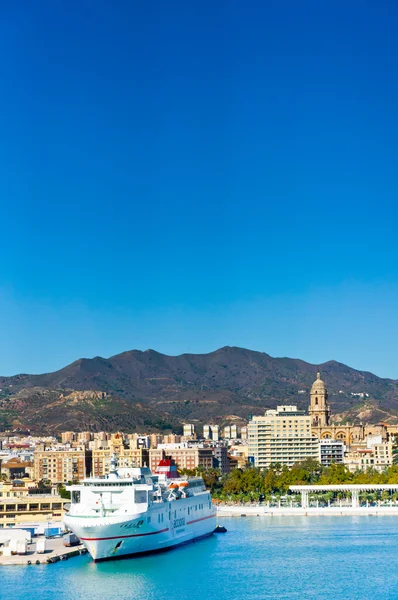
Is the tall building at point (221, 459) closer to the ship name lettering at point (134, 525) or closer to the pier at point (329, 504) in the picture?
the pier at point (329, 504)

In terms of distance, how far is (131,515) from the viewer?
5038cm

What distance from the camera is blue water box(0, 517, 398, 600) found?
140ft

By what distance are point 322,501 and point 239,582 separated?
41.5m

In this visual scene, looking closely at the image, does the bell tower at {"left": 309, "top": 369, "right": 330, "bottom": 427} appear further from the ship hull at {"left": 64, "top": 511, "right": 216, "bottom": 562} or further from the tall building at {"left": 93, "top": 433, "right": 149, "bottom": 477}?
the ship hull at {"left": 64, "top": 511, "right": 216, "bottom": 562}

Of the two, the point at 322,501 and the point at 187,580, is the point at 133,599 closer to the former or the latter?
the point at 187,580

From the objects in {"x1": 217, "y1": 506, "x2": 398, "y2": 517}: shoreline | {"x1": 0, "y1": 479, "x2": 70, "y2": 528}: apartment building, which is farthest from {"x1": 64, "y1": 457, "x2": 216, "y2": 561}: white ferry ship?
{"x1": 217, "y1": 506, "x2": 398, "y2": 517}: shoreline

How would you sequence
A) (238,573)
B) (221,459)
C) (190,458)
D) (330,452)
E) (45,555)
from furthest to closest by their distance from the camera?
1. (221,459)
2. (190,458)
3. (330,452)
4. (45,555)
5. (238,573)

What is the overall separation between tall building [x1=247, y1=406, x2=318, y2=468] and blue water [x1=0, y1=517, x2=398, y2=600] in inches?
2486

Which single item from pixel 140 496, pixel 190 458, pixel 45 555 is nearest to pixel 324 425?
pixel 190 458

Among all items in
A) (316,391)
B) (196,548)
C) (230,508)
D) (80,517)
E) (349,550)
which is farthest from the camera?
(316,391)

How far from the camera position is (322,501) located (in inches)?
3374

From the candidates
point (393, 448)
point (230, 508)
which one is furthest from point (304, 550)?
point (393, 448)

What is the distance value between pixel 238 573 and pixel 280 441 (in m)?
78.0

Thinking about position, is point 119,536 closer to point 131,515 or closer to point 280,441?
point 131,515
